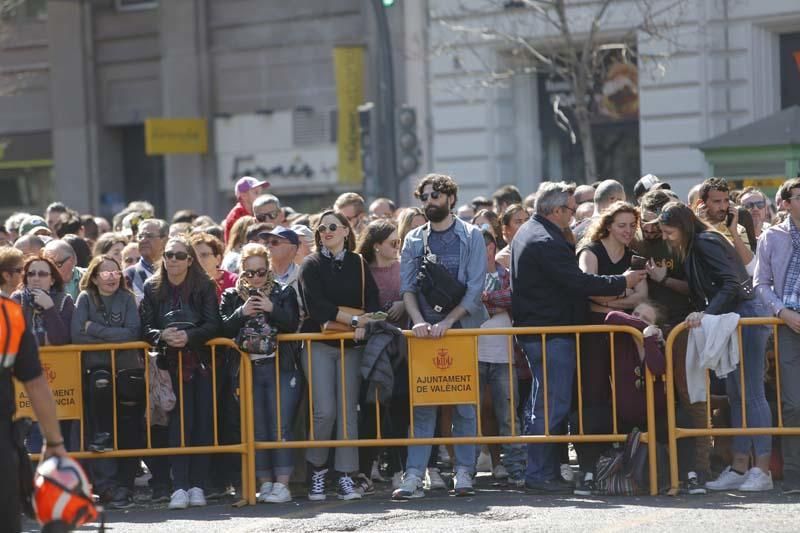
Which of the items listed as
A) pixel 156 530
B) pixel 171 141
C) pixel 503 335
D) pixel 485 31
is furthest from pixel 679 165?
pixel 156 530

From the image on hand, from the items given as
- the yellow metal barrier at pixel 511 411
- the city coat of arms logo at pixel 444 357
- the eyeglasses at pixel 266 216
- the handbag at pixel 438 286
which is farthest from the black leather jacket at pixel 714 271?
the eyeglasses at pixel 266 216

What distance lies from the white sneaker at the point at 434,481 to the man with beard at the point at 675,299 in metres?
1.60

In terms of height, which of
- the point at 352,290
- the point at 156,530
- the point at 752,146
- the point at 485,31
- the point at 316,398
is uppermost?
the point at 485,31

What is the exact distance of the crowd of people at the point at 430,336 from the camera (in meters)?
9.75

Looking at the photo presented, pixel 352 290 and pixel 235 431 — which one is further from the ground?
pixel 352 290

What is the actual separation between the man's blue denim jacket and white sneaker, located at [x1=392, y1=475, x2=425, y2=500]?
106 centimetres

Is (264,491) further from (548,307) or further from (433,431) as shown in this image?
(548,307)

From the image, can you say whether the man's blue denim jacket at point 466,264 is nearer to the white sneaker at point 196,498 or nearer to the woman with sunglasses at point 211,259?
the woman with sunglasses at point 211,259

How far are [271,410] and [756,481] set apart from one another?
309 centimetres

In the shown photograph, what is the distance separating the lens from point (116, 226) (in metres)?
15.1

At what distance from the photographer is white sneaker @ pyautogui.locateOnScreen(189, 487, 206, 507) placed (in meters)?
9.99

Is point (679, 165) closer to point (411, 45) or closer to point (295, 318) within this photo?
point (411, 45)

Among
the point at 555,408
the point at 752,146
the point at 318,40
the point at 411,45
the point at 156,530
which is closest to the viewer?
the point at 156,530

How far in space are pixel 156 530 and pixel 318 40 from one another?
1835 cm
